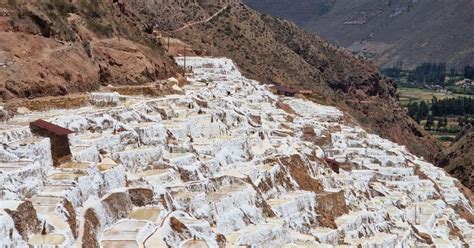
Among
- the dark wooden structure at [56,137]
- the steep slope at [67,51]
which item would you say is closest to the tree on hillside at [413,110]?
the steep slope at [67,51]

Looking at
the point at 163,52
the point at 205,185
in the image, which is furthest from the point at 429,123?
the point at 205,185

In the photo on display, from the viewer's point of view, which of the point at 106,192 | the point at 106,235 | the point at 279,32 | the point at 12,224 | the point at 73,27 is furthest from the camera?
the point at 279,32

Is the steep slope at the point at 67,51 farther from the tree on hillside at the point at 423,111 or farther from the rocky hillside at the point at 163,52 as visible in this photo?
the tree on hillside at the point at 423,111

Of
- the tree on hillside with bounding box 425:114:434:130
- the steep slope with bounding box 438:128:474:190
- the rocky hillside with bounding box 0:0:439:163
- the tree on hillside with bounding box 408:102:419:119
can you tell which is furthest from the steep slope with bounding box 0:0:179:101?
the tree on hillside with bounding box 408:102:419:119

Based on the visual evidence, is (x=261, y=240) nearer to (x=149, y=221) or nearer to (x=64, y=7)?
(x=149, y=221)

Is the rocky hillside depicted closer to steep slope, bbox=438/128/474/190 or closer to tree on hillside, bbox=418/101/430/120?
steep slope, bbox=438/128/474/190

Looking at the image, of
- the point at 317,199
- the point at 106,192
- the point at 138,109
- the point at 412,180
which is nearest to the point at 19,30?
the point at 138,109

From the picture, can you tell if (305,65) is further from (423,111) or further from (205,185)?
(205,185)
